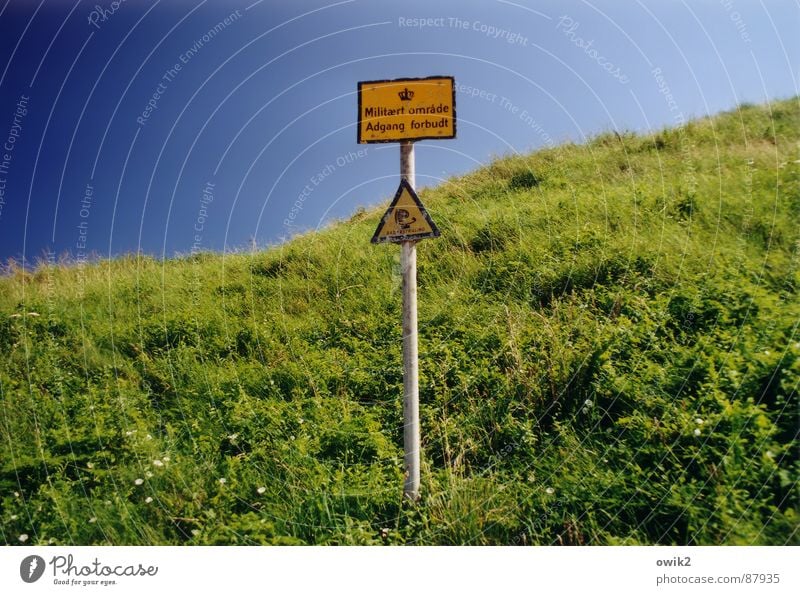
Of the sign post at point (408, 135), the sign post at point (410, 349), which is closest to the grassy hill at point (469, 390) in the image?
the sign post at point (410, 349)

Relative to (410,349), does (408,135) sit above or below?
above

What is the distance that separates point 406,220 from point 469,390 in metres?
1.62

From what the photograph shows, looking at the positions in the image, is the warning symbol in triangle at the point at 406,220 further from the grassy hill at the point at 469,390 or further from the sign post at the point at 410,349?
Result: the grassy hill at the point at 469,390

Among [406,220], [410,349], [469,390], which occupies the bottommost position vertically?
[469,390]

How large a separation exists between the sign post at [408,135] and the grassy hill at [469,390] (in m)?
0.71

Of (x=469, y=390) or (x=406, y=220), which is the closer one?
(x=406, y=220)

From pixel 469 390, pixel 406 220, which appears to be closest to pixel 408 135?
pixel 406 220

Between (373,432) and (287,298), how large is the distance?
3.12 metres

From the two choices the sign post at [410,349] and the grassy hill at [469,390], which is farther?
the sign post at [410,349]

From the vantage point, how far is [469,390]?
3803 mm

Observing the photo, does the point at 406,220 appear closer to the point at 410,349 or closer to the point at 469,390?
the point at 410,349

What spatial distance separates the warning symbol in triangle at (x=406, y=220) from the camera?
9.35ft

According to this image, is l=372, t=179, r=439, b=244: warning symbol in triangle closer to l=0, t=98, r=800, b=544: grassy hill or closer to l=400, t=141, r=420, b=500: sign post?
l=400, t=141, r=420, b=500: sign post
